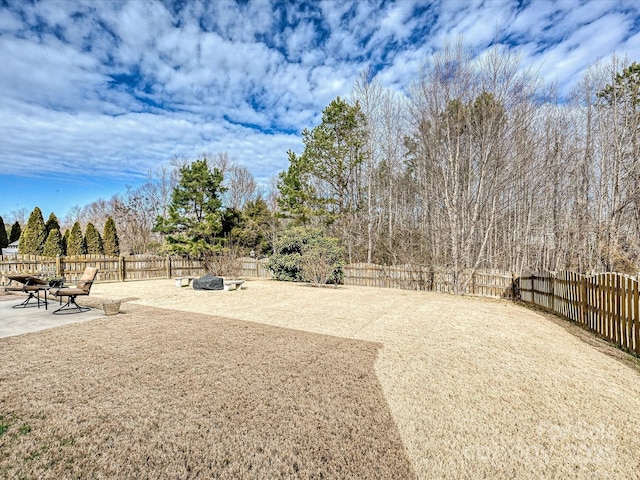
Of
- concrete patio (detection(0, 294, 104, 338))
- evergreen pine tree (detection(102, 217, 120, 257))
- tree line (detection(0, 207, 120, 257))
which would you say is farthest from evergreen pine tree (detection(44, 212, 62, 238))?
concrete patio (detection(0, 294, 104, 338))

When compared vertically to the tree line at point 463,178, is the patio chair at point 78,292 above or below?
below

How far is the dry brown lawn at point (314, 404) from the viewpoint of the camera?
1.95m

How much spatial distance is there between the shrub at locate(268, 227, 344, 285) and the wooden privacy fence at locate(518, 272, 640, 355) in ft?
24.4

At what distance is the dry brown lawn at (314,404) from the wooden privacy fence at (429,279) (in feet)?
18.4

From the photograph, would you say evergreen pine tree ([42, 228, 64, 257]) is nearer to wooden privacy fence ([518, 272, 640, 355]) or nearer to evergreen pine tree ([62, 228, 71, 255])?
evergreen pine tree ([62, 228, 71, 255])

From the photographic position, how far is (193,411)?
254 centimetres

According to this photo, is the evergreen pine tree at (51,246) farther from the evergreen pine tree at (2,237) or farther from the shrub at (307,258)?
the shrub at (307,258)

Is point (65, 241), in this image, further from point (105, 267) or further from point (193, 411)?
point (193, 411)

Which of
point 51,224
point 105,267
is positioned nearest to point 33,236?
point 51,224

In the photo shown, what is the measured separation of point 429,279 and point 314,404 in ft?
33.4

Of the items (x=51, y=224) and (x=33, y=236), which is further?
(x=51, y=224)

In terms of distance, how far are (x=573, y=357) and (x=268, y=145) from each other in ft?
78.5

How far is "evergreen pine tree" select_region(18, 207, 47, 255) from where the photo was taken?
18.0 m

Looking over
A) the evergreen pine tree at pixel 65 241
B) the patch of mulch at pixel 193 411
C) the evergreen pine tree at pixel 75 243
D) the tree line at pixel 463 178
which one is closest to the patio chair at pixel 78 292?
the patch of mulch at pixel 193 411
